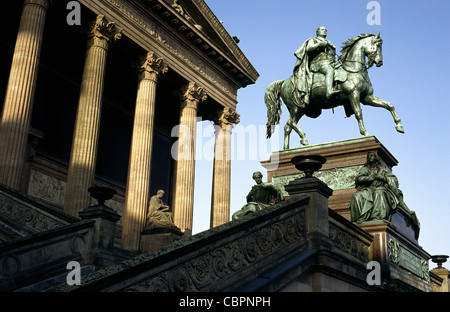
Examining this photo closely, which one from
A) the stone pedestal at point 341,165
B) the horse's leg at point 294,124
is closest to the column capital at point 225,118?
the horse's leg at point 294,124

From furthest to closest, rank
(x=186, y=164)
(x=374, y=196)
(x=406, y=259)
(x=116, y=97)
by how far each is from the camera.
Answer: (x=116, y=97) → (x=186, y=164) → (x=406, y=259) → (x=374, y=196)

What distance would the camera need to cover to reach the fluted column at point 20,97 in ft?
55.5

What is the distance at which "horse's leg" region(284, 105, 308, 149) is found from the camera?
1278 cm

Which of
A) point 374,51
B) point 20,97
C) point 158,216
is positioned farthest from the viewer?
point 158,216

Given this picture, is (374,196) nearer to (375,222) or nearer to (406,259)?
(375,222)

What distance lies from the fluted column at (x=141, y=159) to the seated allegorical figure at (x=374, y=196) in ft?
43.4

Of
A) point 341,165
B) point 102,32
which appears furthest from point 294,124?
point 102,32

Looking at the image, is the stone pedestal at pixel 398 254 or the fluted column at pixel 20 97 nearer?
the stone pedestal at pixel 398 254

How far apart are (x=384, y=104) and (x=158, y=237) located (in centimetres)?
1051

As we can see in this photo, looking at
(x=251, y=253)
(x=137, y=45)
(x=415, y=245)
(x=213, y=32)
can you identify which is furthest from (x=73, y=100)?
(x=251, y=253)

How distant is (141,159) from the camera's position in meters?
22.7

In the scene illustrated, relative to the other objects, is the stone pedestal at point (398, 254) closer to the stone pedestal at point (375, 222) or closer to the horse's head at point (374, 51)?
the stone pedestal at point (375, 222)

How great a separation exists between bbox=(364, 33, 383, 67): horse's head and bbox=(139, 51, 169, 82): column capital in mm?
13143

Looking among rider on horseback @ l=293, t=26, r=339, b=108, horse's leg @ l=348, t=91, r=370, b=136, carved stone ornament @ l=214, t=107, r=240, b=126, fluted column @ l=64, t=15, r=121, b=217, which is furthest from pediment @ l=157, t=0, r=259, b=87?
horse's leg @ l=348, t=91, r=370, b=136
